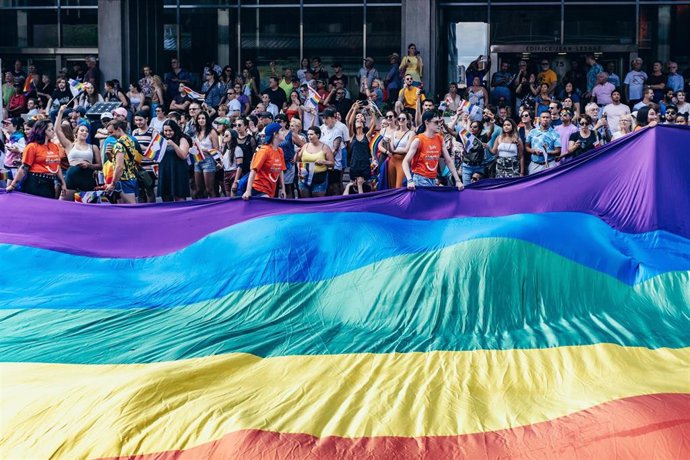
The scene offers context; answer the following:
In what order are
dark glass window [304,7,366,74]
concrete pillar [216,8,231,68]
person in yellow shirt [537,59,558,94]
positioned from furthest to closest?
concrete pillar [216,8,231,68]
dark glass window [304,7,366,74]
person in yellow shirt [537,59,558,94]

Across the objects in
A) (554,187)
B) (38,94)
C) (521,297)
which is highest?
(38,94)

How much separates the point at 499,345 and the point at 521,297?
0.78 metres

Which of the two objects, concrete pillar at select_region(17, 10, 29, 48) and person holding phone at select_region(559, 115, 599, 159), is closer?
person holding phone at select_region(559, 115, 599, 159)

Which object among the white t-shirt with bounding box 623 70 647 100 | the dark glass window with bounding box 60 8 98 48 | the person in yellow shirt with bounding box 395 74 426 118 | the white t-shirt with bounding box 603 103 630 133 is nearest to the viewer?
the white t-shirt with bounding box 603 103 630 133

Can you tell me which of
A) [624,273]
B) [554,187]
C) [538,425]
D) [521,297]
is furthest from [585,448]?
[554,187]

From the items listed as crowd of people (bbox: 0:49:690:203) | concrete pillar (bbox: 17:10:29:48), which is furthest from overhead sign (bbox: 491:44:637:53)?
concrete pillar (bbox: 17:10:29:48)

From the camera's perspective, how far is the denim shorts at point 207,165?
14.9 meters

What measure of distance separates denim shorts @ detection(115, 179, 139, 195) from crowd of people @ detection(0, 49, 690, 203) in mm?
14

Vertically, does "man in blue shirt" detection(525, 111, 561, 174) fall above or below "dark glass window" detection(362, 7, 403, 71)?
below

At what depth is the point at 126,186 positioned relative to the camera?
42.1ft

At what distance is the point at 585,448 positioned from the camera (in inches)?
234

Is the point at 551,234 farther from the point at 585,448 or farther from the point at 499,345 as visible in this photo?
the point at 585,448

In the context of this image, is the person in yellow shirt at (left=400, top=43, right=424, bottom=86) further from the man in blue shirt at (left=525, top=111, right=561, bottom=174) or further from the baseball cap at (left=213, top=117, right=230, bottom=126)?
the man in blue shirt at (left=525, top=111, right=561, bottom=174)

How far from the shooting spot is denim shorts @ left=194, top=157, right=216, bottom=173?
1495 centimetres
